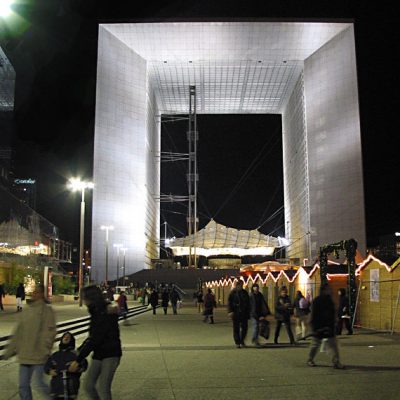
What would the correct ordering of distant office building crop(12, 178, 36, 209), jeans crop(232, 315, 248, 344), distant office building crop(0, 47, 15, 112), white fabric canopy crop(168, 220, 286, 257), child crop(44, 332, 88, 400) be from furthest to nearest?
distant office building crop(12, 178, 36, 209)
white fabric canopy crop(168, 220, 286, 257)
distant office building crop(0, 47, 15, 112)
jeans crop(232, 315, 248, 344)
child crop(44, 332, 88, 400)

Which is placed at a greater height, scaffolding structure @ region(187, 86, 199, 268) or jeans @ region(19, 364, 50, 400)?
scaffolding structure @ region(187, 86, 199, 268)

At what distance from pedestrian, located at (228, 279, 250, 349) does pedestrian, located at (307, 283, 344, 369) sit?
3526 millimetres

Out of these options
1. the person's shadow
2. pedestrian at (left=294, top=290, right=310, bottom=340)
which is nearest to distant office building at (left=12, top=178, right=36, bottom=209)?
pedestrian at (left=294, top=290, right=310, bottom=340)

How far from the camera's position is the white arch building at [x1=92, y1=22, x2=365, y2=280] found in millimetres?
62572

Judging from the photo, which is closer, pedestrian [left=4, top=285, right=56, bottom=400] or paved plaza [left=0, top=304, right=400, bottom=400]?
pedestrian [left=4, top=285, right=56, bottom=400]

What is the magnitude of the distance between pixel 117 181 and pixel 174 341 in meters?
54.3

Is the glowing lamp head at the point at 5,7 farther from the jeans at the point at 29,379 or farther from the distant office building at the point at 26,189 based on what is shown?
the distant office building at the point at 26,189

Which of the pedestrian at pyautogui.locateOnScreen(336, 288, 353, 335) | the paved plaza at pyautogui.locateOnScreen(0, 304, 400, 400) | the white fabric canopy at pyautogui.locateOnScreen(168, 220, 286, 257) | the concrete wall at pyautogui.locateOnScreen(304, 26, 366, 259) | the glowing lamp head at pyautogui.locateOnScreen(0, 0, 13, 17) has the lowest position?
the paved plaza at pyautogui.locateOnScreen(0, 304, 400, 400)

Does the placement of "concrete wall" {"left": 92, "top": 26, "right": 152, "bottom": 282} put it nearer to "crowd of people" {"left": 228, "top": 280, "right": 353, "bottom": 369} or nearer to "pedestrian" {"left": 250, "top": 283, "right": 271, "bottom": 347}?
"crowd of people" {"left": 228, "top": 280, "right": 353, "bottom": 369}

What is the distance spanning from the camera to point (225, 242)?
8931 centimetres

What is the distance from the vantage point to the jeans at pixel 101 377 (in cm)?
603

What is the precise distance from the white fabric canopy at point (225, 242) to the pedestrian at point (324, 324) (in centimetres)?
7478

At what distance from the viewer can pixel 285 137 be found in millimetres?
86250

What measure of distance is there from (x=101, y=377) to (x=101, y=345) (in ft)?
1.12
